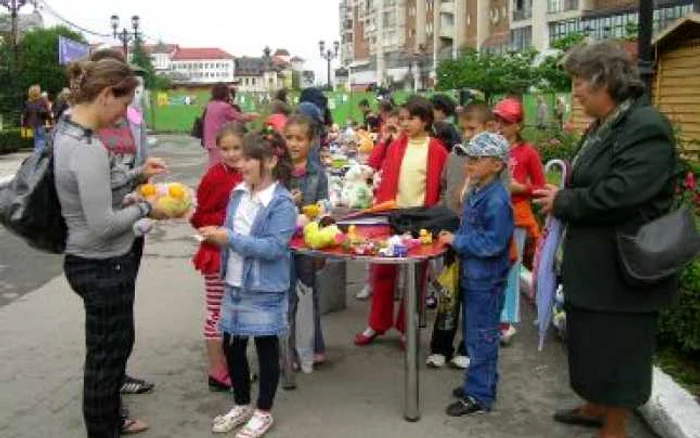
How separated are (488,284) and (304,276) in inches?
46.8

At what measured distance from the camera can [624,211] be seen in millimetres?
3242

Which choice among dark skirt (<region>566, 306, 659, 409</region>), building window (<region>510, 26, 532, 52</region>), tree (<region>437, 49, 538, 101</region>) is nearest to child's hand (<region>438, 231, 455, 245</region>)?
dark skirt (<region>566, 306, 659, 409</region>)

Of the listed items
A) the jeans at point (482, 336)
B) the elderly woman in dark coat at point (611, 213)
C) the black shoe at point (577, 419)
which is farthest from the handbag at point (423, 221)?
the black shoe at point (577, 419)

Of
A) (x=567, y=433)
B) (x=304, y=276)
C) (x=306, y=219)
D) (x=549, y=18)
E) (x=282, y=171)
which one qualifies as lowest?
(x=567, y=433)

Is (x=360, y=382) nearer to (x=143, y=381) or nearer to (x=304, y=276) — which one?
(x=304, y=276)

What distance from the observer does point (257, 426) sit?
12.6 ft

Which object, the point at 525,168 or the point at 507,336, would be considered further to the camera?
the point at 507,336

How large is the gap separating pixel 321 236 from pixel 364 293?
9.65 feet

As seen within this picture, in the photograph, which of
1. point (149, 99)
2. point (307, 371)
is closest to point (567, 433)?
point (307, 371)

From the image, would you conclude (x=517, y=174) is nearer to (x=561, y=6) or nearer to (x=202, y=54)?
(x=561, y=6)

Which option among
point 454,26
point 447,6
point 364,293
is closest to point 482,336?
point 364,293

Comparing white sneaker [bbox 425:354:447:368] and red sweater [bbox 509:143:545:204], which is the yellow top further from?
white sneaker [bbox 425:354:447:368]

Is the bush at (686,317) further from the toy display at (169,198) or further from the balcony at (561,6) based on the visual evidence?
the balcony at (561,6)

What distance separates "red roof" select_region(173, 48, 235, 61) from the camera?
563 feet
